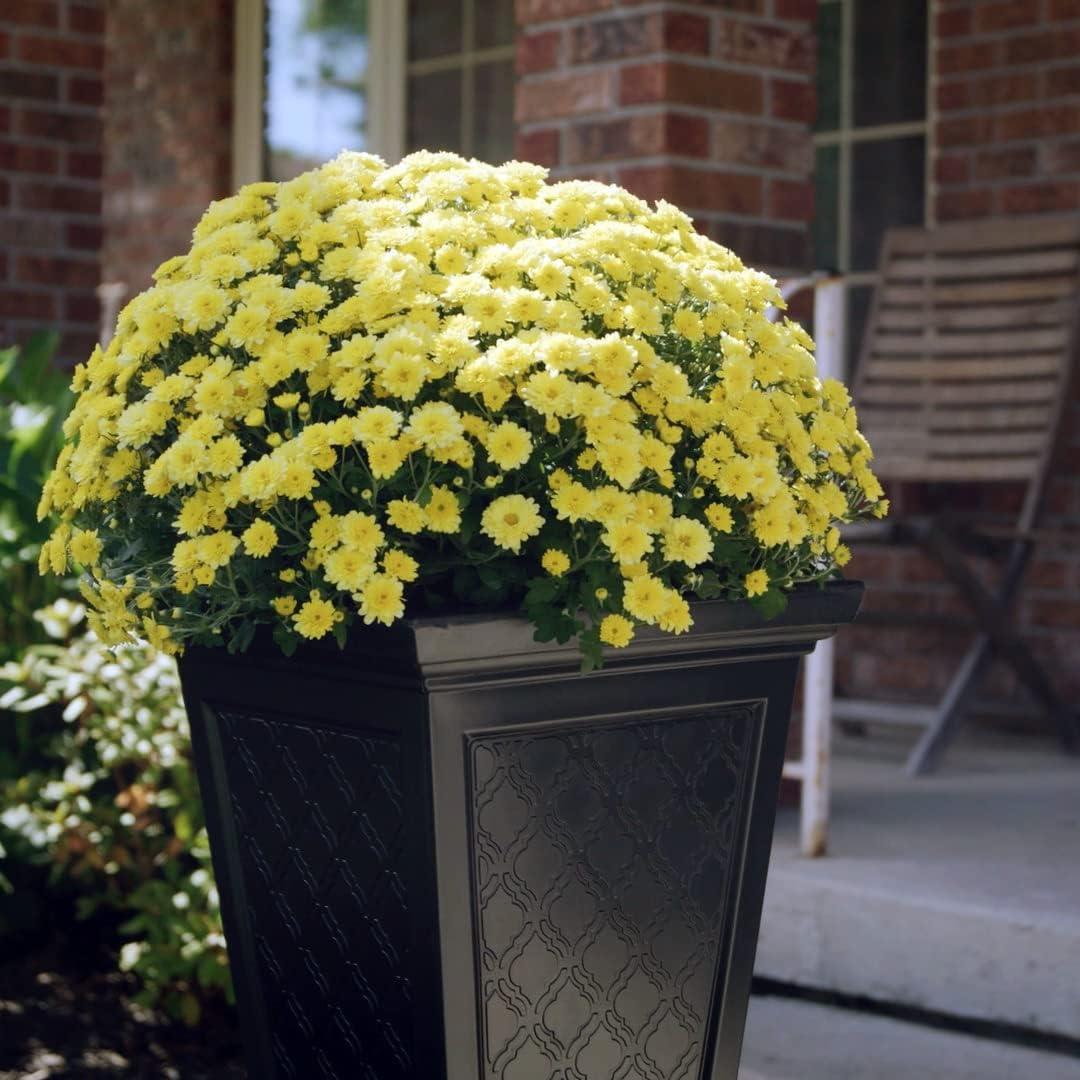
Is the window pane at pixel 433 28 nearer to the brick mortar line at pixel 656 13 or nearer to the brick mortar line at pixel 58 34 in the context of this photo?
the brick mortar line at pixel 58 34

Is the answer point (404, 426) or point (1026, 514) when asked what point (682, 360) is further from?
point (1026, 514)

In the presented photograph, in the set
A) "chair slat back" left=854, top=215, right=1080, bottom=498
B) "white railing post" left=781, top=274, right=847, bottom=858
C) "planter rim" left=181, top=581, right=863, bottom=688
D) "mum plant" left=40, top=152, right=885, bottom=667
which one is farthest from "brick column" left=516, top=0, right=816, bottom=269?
"planter rim" left=181, top=581, right=863, bottom=688

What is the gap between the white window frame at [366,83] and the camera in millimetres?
5785

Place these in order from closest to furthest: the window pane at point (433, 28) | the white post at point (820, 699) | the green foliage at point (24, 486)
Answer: the white post at point (820, 699) < the green foliage at point (24, 486) < the window pane at point (433, 28)

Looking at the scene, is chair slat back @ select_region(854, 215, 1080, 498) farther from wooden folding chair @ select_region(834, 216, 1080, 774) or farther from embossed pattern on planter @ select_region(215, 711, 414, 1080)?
embossed pattern on planter @ select_region(215, 711, 414, 1080)

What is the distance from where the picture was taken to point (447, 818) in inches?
71.4

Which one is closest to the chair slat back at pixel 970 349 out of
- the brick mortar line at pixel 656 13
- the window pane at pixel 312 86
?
the brick mortar line at pixel 656 13

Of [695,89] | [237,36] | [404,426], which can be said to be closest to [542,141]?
[695,89]

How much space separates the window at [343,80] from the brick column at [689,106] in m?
2.31

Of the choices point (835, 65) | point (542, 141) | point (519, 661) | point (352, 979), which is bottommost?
point (352, 979)

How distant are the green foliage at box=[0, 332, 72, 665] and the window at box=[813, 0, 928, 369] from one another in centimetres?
246

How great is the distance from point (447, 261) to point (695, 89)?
1497mm

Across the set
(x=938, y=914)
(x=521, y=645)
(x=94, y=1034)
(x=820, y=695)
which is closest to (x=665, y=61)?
(x=820, y=695)

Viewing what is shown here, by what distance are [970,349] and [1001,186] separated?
515 millimetres
